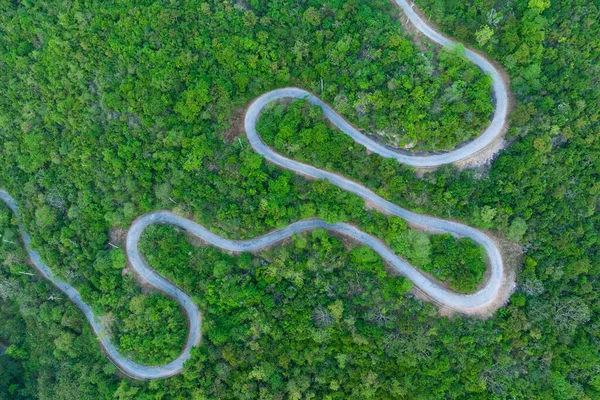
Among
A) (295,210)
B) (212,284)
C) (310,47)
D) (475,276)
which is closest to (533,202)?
(475,276)

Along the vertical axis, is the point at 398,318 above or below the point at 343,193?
below

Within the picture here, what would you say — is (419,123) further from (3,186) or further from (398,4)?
(3,186)

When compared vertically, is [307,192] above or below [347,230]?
above

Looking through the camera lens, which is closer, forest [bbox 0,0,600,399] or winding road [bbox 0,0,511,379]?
forest [bbox 0,0,600,399]

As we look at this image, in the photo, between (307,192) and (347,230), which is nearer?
(307,192)
